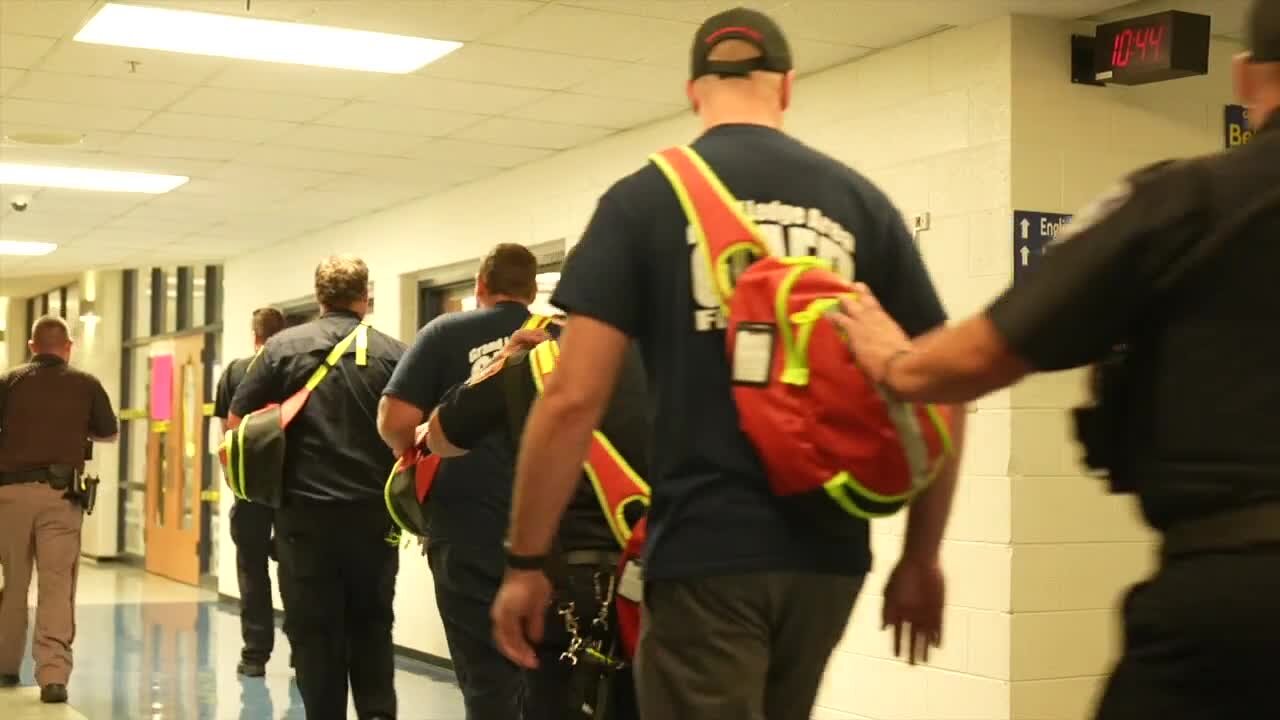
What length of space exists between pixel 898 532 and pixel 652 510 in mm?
3717

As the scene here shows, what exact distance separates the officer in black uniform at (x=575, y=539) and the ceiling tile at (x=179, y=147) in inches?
183

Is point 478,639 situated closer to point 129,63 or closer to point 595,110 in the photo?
point 129,63

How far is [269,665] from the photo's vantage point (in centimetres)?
840

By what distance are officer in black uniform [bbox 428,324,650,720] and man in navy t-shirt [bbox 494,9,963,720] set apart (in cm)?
93

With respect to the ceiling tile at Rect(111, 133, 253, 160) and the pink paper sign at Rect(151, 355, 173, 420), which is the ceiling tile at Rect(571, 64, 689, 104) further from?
the pink paper sign at Rect(151, 355, 173, 420)

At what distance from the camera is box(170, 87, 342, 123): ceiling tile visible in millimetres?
6871

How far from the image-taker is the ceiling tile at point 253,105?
271 inches

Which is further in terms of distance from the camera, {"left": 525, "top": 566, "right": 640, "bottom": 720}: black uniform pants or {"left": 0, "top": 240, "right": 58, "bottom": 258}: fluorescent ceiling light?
{"left": 0, "top": 240, "right": 58, "bottom": 258}: fluorescent ceiling light

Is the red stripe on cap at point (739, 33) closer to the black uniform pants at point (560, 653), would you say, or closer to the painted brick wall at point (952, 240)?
the black uniform pants at point (560, 653)

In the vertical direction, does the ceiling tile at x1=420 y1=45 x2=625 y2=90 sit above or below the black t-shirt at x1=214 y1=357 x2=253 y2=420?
above

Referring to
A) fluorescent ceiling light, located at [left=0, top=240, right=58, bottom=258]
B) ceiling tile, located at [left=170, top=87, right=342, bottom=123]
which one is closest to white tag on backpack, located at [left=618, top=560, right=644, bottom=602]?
ceiling tile, located at [left=170, top=87, right=342, bottom=123]

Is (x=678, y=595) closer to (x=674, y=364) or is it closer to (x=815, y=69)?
(x=674, y=364)

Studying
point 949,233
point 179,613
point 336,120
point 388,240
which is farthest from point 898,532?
point 179,613

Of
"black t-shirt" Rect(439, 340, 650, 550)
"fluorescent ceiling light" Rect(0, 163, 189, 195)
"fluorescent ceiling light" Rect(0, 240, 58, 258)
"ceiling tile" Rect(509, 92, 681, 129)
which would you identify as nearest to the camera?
"black t-shirt" Rect(439, 340, 650, 550)
